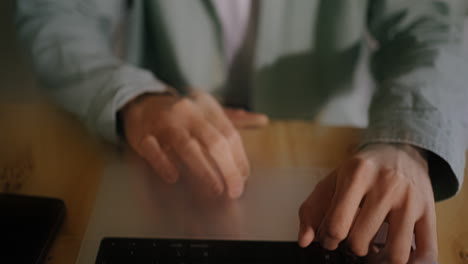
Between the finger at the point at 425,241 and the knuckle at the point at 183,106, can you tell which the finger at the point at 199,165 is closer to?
the knuckle at the point at 183,106

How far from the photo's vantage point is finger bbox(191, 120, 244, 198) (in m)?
0.30

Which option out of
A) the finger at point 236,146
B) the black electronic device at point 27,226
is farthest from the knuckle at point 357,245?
the black electronic device at point 27,226

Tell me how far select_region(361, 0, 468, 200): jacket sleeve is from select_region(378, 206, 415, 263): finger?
0.04 meters

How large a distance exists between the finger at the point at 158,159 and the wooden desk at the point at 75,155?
5 cm

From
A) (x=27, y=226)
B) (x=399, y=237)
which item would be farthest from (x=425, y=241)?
(x=27, y=226)

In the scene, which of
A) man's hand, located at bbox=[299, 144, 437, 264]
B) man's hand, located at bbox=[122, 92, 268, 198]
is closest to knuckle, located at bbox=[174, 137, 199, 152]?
man's hand, located at bbox=[122, 92, 268, 198]

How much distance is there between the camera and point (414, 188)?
249 mm

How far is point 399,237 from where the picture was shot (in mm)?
229

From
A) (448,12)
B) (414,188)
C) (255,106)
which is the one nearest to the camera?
(414,188)

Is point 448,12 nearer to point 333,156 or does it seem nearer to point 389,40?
point 389,40

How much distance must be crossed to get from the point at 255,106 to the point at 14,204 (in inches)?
11.5

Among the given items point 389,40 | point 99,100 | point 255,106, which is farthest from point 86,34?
point 389,40

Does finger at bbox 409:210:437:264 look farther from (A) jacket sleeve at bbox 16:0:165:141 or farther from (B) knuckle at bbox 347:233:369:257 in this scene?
(A) jacket sleeve at bbox 16:0:165:141

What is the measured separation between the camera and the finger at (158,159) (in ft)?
1.01
